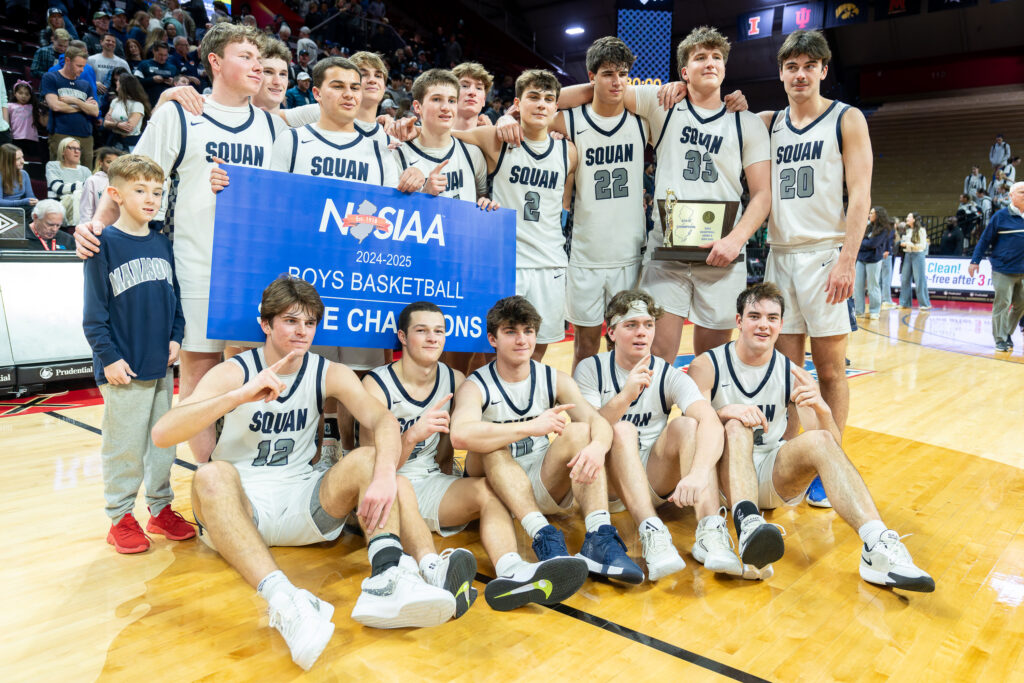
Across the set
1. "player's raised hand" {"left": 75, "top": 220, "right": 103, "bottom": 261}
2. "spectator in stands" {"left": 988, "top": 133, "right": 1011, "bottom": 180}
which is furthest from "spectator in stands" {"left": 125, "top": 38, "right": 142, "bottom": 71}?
"spectator in stands" {"left": 988, "top": 133, "right": 1011, "bottom": 180}

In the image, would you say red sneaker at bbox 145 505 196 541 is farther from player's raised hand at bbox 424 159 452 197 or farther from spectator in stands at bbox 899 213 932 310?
spectator in stands at bbox 899 213 932 310

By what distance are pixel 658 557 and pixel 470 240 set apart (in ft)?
6.34

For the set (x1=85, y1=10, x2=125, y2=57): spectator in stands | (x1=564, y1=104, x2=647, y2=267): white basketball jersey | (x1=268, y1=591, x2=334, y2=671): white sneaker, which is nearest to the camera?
(x1=268, y1=591, x2=334, y2=671): white sneaker

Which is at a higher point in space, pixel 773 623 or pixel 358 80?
pixel 358 80

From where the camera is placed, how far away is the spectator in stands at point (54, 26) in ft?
31.1

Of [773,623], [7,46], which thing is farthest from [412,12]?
[773,623]

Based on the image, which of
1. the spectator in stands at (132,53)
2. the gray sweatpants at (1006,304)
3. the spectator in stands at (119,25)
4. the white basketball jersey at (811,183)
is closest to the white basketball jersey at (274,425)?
the white basketball jersey at (811,183)

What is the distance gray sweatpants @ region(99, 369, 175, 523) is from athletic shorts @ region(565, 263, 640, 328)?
2.23 metres

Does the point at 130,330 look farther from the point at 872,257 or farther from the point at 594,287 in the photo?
the point at 872,257

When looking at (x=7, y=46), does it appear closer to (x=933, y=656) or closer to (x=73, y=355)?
(x=73, y=355)

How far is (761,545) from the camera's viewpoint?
8.66 ft

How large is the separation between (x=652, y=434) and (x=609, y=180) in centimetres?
152

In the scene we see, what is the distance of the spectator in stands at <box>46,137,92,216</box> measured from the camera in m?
7.38

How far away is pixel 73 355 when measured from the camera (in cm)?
592
